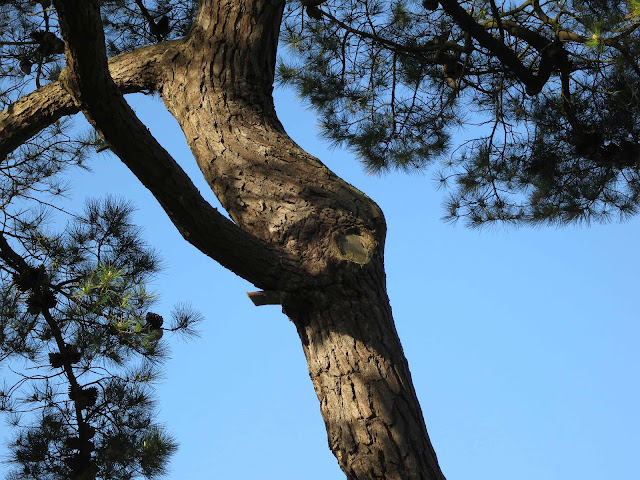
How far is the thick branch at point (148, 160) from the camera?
140 cm

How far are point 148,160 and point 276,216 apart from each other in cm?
36

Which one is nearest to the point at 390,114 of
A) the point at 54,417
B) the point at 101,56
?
the point at 54,417

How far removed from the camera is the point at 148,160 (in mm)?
1551

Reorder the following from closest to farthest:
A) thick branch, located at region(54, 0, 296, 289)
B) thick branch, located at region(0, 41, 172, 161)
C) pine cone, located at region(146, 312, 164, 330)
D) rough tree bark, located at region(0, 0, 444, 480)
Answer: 1. thick branch, located at region(54, 0, 296, 289)
2. rough tree bark, located at region(0, 0, 444, 480)
3. thick branch, located at region(0, 41, 172, 161)
4. pine cone, located at region(146, 312, 164, 330)

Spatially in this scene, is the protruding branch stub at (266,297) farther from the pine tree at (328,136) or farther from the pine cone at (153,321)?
the pine cone at (153,321)

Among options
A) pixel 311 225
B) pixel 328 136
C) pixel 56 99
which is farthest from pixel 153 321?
pixel 328 136

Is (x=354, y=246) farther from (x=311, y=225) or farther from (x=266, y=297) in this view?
(x=266, y=297)

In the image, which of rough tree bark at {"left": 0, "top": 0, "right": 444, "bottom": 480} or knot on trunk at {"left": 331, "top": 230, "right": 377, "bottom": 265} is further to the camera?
knot on trunk at {"left": 331, "top": 230, "right": 377, "bottom": 265}

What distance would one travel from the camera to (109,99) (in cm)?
149

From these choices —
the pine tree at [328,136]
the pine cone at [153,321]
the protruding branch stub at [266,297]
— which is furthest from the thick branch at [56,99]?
the protruding branch stub at [266,297]

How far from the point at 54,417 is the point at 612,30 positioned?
248 centimetres

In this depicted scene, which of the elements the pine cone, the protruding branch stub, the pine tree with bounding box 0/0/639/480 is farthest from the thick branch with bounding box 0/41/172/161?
the protruding branch stub

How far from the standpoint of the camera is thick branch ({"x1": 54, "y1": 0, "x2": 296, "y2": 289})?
1.40m

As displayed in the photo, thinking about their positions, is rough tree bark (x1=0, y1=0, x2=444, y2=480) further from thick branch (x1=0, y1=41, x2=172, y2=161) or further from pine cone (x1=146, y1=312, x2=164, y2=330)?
pine cone (x1=146, y1=312, x2=164, y2=330)
